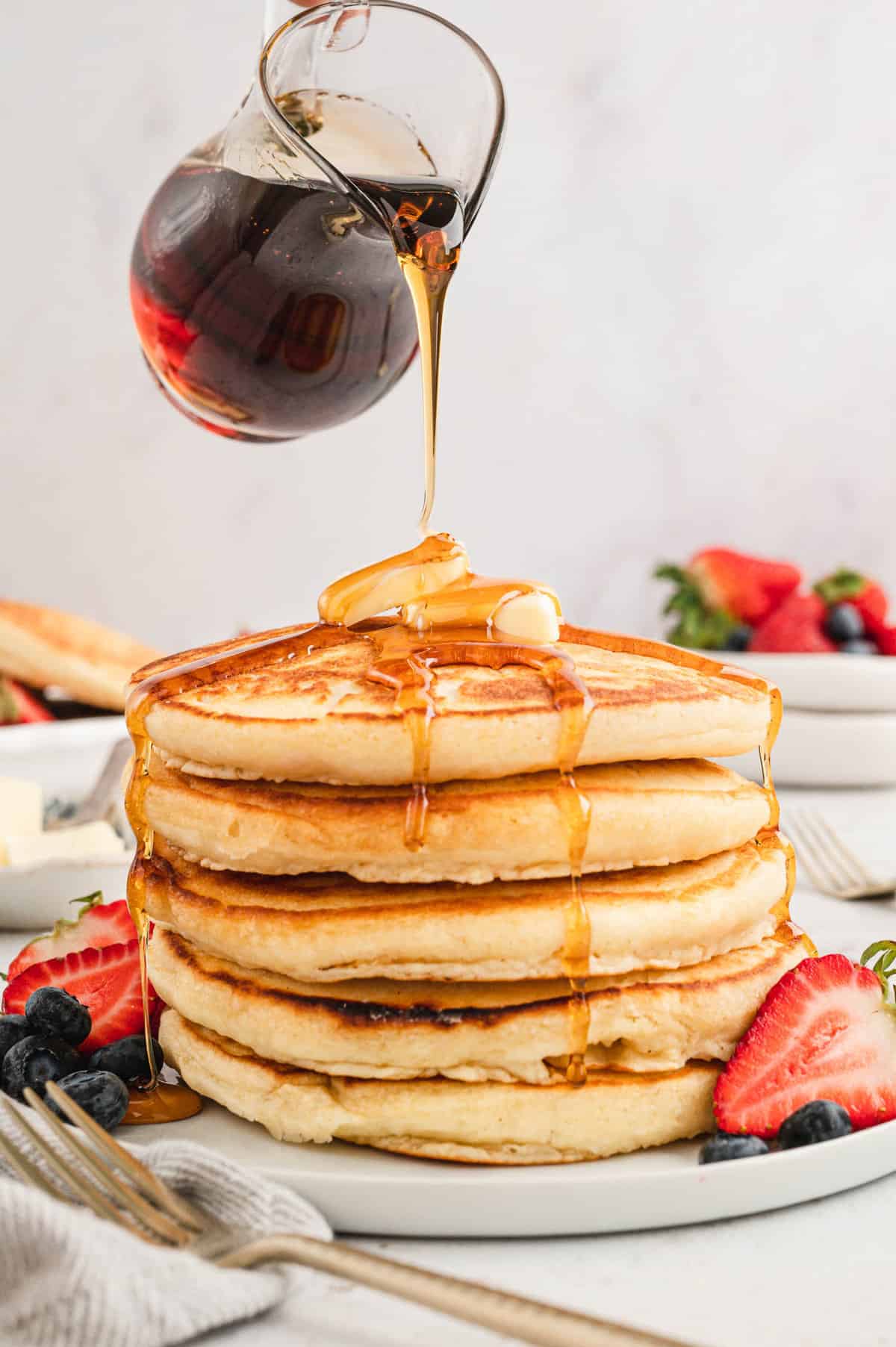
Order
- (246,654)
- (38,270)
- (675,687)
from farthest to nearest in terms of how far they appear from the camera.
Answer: (38,270) → (246,654) → (675,687)

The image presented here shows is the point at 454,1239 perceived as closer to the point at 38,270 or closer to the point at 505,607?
the point at 505,607

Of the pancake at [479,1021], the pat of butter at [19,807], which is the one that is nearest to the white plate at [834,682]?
the pat of butter at [19,807]

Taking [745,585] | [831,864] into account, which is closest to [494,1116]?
[831,864]

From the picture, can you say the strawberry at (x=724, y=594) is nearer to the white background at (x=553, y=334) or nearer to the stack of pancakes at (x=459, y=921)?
the white background at (x=553, y=334)

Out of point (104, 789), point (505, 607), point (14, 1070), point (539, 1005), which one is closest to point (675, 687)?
point (505, 607)

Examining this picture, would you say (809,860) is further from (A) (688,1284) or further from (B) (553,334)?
(B) (553,334)

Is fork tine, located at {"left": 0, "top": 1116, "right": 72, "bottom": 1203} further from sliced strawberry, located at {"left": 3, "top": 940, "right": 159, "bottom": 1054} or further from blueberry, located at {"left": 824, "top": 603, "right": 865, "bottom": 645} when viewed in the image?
blueberry, located at {"left": 824, "top": 603, "right": 865, "bottom": 645}
